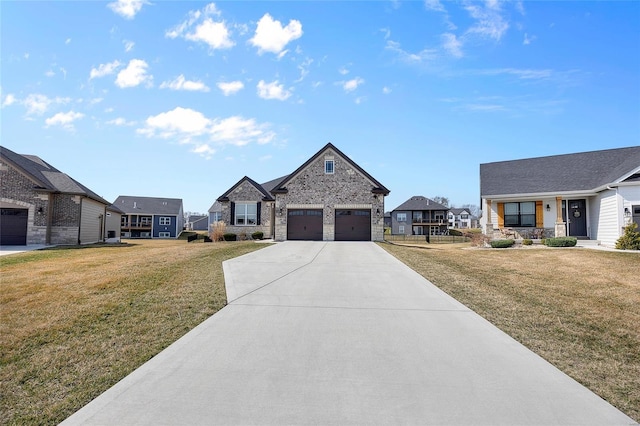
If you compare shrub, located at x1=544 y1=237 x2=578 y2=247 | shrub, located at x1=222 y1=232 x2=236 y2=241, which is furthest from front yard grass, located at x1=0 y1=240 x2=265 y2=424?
shrub, located at x1=544 y1=237 x2=578 y2=247

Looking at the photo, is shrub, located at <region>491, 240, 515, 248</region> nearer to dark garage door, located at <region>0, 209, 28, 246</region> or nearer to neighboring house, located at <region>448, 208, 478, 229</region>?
dark garage door, located at <region>0, 209, 28, 246</region>

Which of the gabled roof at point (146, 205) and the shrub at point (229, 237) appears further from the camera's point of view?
the gabled roof at point (146, 205)

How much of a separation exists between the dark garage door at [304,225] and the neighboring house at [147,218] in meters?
34.2

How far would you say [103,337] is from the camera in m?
5.37

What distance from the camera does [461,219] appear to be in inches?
3575

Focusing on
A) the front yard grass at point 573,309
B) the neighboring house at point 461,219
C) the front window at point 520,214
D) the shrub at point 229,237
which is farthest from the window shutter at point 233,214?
the neighboring house at point 461,219

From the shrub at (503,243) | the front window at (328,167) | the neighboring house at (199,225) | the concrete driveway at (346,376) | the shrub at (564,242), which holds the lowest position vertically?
the concrete driveway at (346,376)

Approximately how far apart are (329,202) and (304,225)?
2.48 meters

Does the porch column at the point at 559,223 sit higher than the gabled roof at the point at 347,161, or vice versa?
the gabled roof at the point at 347,161

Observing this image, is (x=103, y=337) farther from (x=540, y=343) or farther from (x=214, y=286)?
(x=540, y=343)

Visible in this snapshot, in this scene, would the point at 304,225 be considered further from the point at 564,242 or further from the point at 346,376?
the point at 346,376

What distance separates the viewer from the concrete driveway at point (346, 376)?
3.26 m

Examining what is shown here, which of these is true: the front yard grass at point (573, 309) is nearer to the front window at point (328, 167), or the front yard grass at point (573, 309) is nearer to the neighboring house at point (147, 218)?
the front window at point (328, 167)

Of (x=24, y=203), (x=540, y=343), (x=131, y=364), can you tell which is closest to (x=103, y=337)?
(x=131, y=364)
